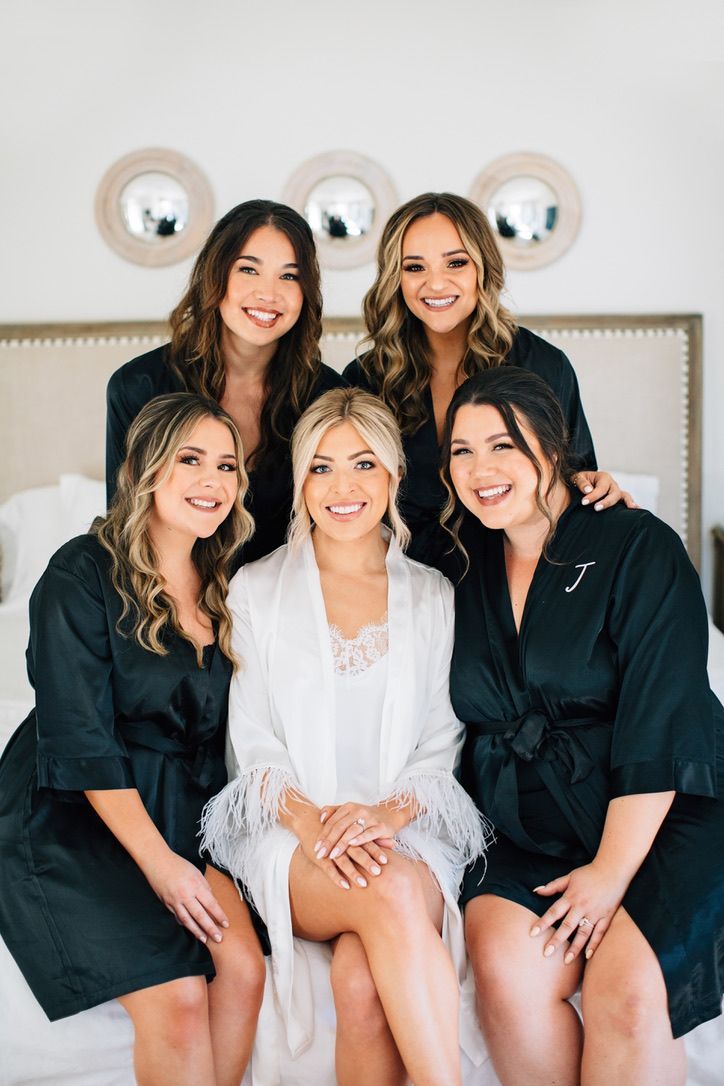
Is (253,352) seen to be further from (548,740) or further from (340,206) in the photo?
(340,206)

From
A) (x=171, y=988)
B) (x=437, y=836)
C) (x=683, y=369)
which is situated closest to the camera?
(x=171, y=988)

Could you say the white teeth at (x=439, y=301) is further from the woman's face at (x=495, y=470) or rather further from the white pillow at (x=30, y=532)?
the white pillow at (x=30, y=532)

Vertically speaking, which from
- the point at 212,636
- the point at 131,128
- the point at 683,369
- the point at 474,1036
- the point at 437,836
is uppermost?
the point at 131,128

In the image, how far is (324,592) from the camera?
86.5 inches

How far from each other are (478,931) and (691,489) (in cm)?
240

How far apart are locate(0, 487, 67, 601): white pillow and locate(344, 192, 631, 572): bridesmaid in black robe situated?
1610mm

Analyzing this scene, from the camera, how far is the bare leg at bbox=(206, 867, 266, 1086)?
175 centimetres

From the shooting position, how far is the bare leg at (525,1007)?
1.69 metres

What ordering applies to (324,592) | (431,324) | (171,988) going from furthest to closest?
(431,324), (324,592), (171,988)

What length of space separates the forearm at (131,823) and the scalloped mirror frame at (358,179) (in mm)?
2459

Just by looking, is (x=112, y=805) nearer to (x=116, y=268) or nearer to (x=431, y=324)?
(x=431, y=324)

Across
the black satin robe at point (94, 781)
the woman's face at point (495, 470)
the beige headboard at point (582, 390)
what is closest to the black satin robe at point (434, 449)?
the woman's face at point (495, 470)

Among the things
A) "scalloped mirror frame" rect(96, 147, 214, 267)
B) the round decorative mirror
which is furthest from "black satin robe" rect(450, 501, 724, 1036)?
"scalloped mirror frame" rect(96, 147, 214, 267)

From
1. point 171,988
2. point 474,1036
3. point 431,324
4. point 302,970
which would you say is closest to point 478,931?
point 474,1036
